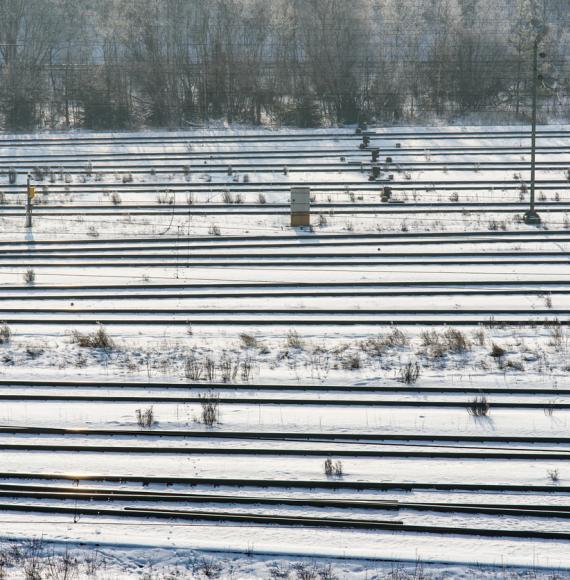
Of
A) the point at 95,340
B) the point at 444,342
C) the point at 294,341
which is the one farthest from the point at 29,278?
the point at 444,342

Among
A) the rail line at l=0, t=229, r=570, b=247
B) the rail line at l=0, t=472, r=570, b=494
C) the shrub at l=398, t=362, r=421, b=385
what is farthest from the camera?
the rail line at l=0, t=229, r=570, b=247

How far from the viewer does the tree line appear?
143 feet

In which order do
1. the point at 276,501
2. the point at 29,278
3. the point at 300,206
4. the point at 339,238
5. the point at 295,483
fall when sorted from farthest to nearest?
the point at 300,206 → the point at 339,238 → the point at 29,278 → the point at 295,483 → the point at 276,501

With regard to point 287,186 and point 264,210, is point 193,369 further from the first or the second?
point 287,186

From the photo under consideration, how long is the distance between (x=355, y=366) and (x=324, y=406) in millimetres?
1842

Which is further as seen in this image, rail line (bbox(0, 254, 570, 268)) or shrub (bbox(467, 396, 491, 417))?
rail line (bbox(0, 254, 570, 268))

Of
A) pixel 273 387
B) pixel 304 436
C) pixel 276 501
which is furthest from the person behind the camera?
pixel 273 387

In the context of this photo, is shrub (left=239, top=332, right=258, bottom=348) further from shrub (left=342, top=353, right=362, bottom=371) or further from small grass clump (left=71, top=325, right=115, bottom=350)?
small grass clump (left=71, top=325, right=115, bottom=350)

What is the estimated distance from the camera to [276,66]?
45.8 metres

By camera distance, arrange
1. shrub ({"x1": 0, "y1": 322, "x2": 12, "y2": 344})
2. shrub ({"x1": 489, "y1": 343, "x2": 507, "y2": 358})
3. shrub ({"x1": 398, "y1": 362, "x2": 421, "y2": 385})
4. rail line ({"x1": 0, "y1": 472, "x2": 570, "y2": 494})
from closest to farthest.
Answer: rail line ({"x1": 0, "y1": 472, "x2": 570, "y2": 494}) → shrub ({"x1": 398, "y1": 362, "x2": 421, "y2": 385}) → shrub ({"x1": 489, "y1": 343, "x2": 507, "y2": 358}) → shrub ({"x1": 0, "y1": 322, "x2": 12, "y2": 344})

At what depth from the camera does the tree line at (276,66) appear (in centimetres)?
4347

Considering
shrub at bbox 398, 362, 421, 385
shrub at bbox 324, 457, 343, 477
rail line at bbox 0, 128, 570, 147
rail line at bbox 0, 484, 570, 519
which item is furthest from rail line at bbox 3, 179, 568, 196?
rail line at bbox 0, 484, 570, 519

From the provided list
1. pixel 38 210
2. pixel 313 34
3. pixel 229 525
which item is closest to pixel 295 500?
pixel 229 525

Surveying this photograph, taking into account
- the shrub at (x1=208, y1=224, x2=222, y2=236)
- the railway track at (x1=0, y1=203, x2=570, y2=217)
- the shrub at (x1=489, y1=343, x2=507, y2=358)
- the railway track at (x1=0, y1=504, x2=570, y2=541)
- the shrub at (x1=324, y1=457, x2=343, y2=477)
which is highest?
the railway track at (x1=0, y1=203, x2=570, y2=217)
